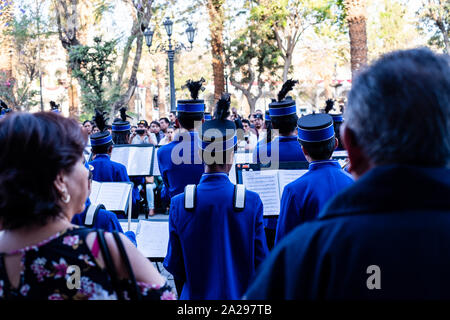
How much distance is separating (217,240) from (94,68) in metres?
12.6

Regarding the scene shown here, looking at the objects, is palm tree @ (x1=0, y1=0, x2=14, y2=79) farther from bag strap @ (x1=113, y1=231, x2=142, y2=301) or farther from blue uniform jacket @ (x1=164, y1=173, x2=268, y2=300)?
bag strap @ (x1=113, y1=231, x2=142, y2=301)

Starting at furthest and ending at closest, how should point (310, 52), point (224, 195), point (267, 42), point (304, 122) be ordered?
point (310, 52)
point (267, 42)
point (304, 122)
point (224, 195)

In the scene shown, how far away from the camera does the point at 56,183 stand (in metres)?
2.08

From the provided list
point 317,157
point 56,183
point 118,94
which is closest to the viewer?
point 56,183

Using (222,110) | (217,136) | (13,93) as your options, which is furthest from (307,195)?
(13,93)

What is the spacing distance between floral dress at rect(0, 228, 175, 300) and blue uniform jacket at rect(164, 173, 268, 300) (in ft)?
5.60

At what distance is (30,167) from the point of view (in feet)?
6.59

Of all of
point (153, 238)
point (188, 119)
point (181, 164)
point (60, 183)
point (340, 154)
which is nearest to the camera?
point (60, 183)

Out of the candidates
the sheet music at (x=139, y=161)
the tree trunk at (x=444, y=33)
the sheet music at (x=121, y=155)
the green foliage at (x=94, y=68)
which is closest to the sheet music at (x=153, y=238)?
the sheet music at (x=139, y=161)

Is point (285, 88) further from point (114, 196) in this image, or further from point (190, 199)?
point (190, 199)
